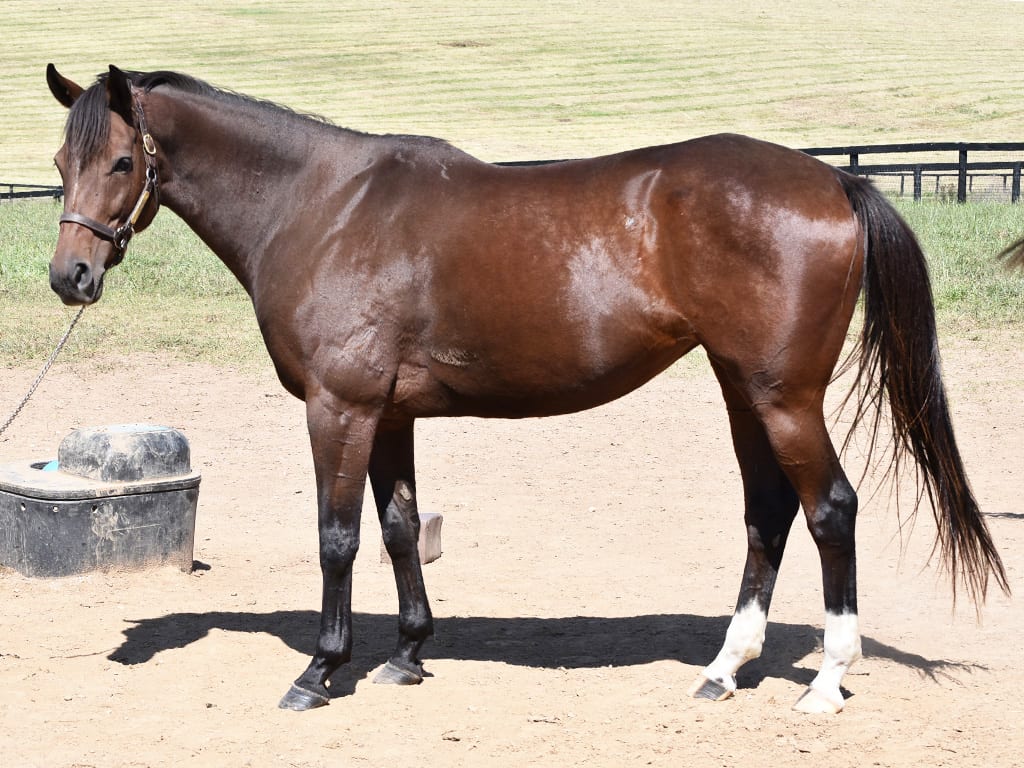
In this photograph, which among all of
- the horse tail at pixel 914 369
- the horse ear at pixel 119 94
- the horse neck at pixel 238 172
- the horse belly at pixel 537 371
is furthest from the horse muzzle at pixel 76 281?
the horse tail at pixel 914 369

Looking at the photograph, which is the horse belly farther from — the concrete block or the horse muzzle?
the concrete block

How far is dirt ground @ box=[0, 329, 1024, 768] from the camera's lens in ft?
13.3

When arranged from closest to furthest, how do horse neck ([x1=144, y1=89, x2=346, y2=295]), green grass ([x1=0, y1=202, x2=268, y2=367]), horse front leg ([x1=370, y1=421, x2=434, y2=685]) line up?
horse neck ([x1=144, y1=89, x2=346, y2=295]) → horse front leg ([x1=370, y1=421, x2=434, y2=685]) → green grass ([x1=0, y1=202, x2=268, y2=367])

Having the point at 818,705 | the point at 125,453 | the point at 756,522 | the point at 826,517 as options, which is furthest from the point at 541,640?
the point at 125,453

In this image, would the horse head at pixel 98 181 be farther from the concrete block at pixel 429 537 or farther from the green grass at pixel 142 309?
the green grass at pixel 142 309

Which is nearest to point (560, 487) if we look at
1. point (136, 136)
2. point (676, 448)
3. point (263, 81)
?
point (676, 448)

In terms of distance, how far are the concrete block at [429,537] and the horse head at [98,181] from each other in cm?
222

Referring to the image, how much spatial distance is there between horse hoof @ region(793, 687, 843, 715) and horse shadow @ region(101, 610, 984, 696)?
348 millimetres

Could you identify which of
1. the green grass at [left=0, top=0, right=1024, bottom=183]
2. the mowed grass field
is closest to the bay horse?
the mowed grass field

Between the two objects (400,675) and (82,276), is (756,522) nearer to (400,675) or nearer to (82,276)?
(400,675)

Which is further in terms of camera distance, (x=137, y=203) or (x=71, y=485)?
(x=71, y=485)

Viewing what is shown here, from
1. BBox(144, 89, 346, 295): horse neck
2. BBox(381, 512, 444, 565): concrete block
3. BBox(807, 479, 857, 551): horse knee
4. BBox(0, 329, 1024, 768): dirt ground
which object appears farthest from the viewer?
BBox(381, 512, 444, 565): concrete block

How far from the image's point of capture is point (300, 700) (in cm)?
440

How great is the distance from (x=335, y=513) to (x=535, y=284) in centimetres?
109
